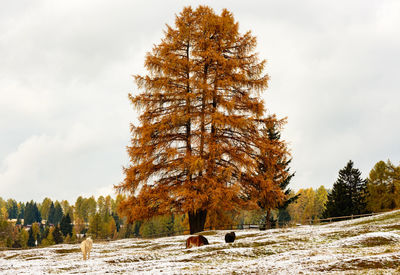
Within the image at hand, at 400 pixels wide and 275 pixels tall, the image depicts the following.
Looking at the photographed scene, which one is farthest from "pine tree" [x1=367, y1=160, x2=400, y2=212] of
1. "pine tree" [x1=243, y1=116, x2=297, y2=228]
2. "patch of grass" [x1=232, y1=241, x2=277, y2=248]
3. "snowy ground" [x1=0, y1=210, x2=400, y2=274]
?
"patch of grass" [x1=232, y1=241, x2=277, y2=248]

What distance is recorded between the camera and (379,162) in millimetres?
61344

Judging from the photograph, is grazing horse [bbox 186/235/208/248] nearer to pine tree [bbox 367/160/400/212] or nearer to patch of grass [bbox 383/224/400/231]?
patch of grass [bbox 383/224/400/231]

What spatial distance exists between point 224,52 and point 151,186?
12578mm

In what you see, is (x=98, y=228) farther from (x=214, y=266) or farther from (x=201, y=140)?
(x=214, y=266)

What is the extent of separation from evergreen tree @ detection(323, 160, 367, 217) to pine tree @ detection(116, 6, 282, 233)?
31.8 m

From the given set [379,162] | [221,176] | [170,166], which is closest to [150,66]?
[170,166]

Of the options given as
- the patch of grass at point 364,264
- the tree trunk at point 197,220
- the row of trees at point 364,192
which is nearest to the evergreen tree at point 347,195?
the row of trees at point 364,192

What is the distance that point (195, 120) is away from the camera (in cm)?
2627

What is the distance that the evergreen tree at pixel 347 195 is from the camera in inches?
2071

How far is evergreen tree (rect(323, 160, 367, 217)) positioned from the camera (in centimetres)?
5259

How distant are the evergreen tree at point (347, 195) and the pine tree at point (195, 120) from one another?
3182cm

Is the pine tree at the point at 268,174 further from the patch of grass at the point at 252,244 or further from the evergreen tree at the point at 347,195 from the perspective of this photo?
the evergreen tree at the point at 347,195

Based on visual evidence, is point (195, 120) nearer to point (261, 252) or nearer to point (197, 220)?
point (197, 220)

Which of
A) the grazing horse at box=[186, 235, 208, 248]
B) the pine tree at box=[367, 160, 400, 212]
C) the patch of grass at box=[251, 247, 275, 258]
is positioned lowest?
the patch of grass at box=[251, 247, 275, 258]
